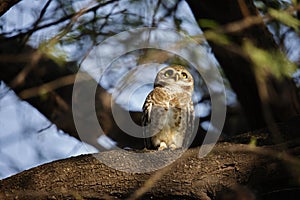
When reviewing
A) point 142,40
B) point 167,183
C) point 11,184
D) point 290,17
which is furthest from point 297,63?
point 11,184

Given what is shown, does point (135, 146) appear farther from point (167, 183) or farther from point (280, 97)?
point (167, 183)

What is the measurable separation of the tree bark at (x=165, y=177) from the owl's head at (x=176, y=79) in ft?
5.19

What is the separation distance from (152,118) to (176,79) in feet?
1.53

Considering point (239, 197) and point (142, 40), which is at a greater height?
point (239, 197)

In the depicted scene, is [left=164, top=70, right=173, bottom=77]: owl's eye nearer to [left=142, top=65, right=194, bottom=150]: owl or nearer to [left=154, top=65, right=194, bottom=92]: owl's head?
[left=154, top=65, right=194, bottom=92]: owl's head

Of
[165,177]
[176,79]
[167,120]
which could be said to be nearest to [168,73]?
[176,79]

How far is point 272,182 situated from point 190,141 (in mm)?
1549

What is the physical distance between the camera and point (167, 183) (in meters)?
3.10

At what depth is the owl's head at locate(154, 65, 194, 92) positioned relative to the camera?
4832 millimetres

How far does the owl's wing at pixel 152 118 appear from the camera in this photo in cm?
452

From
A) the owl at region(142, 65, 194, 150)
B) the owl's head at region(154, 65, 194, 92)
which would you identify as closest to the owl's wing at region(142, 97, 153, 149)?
the owl at region(142, 65, 194, 150)

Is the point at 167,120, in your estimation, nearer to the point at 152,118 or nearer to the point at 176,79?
the point at 152,118

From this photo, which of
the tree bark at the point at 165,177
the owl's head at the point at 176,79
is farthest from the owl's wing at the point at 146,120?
the tree bark at the point at 165,177

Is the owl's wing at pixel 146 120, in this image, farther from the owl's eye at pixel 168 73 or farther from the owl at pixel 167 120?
the owl's eye at pixel 168 73
